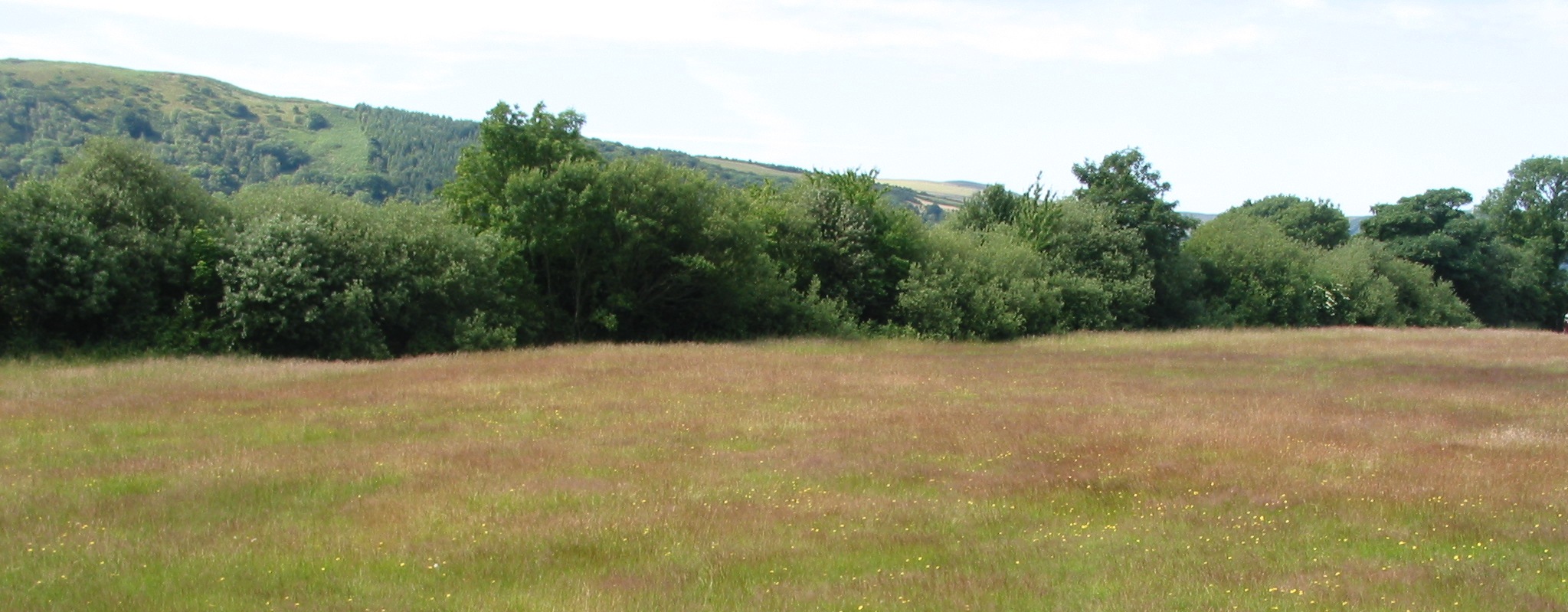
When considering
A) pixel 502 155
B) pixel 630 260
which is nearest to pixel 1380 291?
pixel 630 260

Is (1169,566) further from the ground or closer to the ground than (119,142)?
closer to the ground

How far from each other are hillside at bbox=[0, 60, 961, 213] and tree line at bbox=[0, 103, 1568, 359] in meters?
71.2

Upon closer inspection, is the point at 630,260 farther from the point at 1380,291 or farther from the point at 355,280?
the point at 1380,291

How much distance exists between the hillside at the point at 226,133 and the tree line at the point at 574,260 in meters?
71.2

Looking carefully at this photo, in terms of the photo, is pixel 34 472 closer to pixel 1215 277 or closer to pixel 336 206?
pixel 336 206

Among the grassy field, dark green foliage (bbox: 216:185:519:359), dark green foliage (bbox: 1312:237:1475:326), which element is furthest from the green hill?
the grassy field

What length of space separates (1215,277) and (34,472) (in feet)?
228

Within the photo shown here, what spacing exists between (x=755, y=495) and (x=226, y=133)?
16657 centimetres

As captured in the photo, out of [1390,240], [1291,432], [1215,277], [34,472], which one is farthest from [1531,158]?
[34,472]

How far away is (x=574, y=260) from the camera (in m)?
41.7

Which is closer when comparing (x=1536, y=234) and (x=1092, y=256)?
(x=1092, y=256)

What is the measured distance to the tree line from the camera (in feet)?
102

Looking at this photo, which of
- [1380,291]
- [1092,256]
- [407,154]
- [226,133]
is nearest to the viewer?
[1092,256]

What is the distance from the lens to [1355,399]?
81.3 feet
